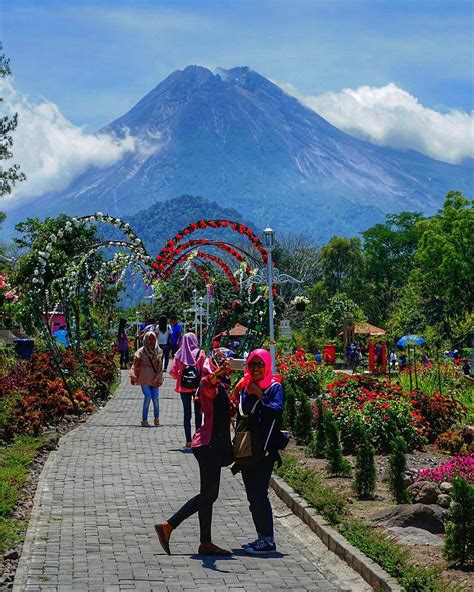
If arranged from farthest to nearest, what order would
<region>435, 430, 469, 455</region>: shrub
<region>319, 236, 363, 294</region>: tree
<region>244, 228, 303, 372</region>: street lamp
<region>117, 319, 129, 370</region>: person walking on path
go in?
<region>319, 236, 363, 294</region>: tree < <region>117, 319, 129, 370</region>: person walking on path < <region>244, 228, 303, 372</region>: street lamp < <region>435, 430, 469, 455</region>: shrub

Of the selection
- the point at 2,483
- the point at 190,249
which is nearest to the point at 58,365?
the point at 2,483

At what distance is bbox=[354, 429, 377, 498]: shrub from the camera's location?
1079 centimetres

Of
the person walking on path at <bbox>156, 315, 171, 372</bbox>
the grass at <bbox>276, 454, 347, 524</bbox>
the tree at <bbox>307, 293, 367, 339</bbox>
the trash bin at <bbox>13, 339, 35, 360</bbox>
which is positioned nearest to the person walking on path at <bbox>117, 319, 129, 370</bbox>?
the trash bin at <bbox>13, 339, 35, 360</bbox>

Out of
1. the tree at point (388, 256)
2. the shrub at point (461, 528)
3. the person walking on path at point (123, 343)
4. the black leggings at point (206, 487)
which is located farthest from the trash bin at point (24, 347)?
the tree at point (388, 256)

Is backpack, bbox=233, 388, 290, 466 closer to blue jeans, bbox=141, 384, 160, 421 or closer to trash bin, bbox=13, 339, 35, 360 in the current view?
blue jeans, bbox=141, 384, 160, 421

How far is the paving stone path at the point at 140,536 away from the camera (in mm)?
7777

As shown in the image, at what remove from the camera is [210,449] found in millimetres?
8969

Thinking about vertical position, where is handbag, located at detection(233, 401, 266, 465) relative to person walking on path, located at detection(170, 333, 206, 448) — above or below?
below

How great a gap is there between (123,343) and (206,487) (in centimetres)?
2437

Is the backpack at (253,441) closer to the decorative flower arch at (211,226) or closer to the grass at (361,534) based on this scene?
the grass at (361,534)

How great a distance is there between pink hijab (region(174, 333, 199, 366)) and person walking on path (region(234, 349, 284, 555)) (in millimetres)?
5516

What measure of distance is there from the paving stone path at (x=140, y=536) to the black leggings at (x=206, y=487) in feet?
0.97

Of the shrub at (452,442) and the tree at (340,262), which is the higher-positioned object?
the tree at (340,262)

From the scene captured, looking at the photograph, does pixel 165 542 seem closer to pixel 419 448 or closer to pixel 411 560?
pixel 411 560
